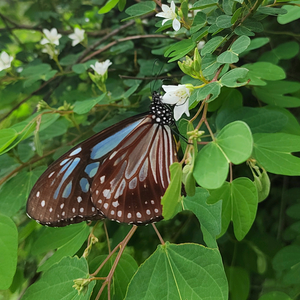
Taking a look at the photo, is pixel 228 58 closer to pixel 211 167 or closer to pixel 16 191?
pixel 211 167

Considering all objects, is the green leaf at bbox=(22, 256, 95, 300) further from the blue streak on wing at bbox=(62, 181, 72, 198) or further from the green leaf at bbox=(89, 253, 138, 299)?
the blue streak on wing at bbox=(62, 181, 72, 198)

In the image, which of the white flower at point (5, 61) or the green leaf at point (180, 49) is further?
the white flower at point (5, 61)

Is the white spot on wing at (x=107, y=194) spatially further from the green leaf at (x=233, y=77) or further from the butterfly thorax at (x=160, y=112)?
the green leaf at (x=233, y=77)

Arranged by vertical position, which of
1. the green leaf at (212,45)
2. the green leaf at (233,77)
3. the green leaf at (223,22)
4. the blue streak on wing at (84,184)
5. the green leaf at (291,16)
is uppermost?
the green leaf at (223,22)

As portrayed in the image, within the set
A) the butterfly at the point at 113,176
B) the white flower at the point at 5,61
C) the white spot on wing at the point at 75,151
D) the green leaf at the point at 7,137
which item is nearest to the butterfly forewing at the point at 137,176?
the butterfly at the point at 113,176

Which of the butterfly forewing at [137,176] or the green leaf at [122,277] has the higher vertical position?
the butterfly forewing at [137,176]

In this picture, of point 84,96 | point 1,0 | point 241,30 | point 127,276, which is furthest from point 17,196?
point 1,0
